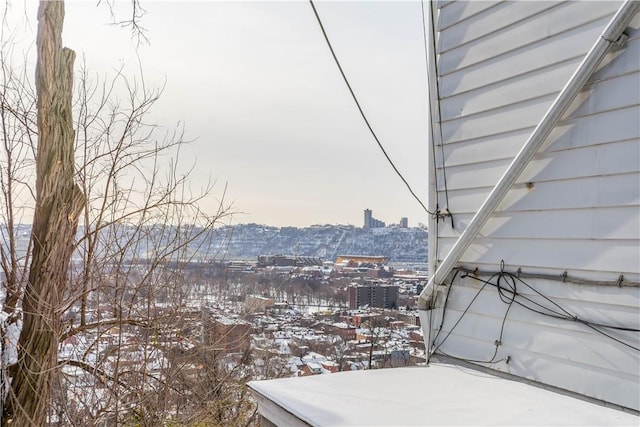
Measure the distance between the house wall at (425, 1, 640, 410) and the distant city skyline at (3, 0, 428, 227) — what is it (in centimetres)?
45

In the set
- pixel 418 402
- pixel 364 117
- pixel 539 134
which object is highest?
pixel 364 117

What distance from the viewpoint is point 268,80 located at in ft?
19.9

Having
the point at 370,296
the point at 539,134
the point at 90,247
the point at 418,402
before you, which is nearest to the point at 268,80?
the point at 90,247

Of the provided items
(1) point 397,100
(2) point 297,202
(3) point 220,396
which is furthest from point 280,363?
(1) point 397,100

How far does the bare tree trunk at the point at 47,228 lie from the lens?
9.13 feet

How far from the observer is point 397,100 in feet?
18.1

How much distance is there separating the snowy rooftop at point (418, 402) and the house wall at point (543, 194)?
0.61ft

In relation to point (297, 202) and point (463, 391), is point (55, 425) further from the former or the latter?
point (297, 202)

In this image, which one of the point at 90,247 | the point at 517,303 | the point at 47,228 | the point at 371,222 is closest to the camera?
the point at 517,303

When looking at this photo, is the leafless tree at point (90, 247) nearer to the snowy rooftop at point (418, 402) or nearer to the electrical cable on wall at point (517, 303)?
the snowy rooftop at point (418, 402)

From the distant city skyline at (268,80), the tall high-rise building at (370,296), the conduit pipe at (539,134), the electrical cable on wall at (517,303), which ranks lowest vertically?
the tall high-rise building at (370,296)

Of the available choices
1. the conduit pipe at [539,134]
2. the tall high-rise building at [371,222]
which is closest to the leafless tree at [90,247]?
the conduit pipe at [539,134]

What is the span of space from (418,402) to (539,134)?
147 centimetres

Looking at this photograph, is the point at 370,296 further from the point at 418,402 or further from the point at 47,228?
the point at 418,402
